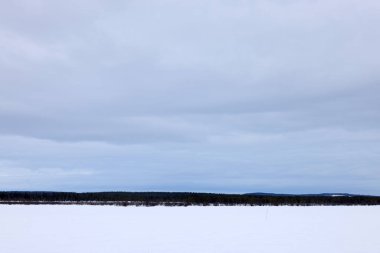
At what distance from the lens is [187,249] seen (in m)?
12.9

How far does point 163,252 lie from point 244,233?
5.86 meters

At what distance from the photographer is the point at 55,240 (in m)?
14.8

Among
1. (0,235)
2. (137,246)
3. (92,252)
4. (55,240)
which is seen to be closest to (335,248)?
(137,246)

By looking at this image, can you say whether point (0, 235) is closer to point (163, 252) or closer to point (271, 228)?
point (163, 252)

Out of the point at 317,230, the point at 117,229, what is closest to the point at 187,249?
the point at 117,229

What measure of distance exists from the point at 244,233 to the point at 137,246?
A: 208 inches

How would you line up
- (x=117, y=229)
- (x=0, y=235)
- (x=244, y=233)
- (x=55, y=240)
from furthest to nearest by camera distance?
(x=117, y=229) < (x=244, y=233) < (x=0, y=235) < (x=55, y=240)

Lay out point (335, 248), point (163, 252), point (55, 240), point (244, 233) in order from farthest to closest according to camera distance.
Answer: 1. point (244, 233)
2. point (55, 240)
3. point (335, 248)
4. point (163, 252)

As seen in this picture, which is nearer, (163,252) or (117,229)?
(163,252)

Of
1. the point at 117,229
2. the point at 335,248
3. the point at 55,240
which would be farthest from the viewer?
the point at 117,229

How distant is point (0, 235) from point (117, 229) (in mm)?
4275

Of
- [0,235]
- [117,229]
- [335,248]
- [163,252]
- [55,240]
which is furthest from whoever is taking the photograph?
[117,229]

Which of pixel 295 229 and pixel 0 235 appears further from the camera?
pixel 295 229

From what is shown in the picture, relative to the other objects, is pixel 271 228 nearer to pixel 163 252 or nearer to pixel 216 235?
pixel 216 235
